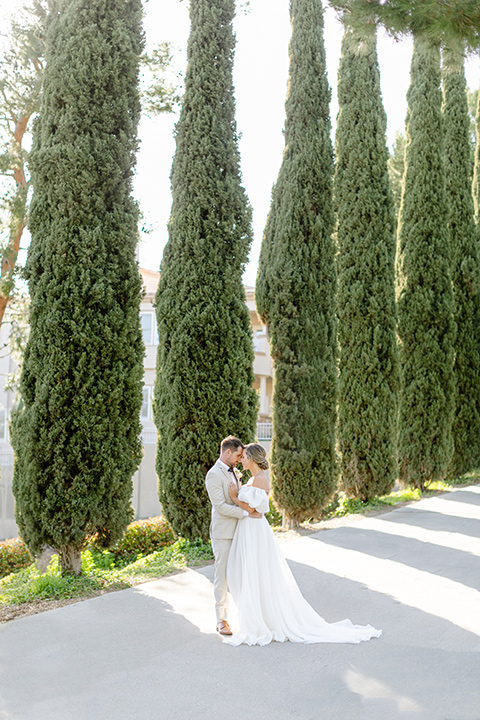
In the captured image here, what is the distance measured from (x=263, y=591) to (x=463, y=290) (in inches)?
527

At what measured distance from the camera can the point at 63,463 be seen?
6867mm

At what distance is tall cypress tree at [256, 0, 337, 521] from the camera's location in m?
10.6

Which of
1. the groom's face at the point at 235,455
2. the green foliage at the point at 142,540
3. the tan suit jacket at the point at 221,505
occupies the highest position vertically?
the groom's face at the point at 235,455

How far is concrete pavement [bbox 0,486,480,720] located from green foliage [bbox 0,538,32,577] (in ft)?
18.0

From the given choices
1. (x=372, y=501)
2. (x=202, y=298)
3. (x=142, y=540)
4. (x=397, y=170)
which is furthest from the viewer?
(x=397, y=170)

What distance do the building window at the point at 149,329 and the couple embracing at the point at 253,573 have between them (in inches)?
867

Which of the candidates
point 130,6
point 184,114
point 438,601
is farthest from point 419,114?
point 438,601

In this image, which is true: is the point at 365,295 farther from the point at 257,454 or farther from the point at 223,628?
the point at 223,628

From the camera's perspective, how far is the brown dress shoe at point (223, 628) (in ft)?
17.0

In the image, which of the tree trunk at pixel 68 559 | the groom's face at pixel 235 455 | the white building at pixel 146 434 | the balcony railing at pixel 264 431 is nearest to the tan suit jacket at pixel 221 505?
the groom's face at pixel 235 455

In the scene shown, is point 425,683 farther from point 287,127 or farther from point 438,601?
point 287,127

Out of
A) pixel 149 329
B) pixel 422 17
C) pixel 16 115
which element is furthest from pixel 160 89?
pixel 149 329

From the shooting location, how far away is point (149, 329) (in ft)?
92.5

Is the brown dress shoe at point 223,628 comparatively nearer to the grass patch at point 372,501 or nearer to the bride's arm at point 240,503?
the bride's arm at point 240,503
